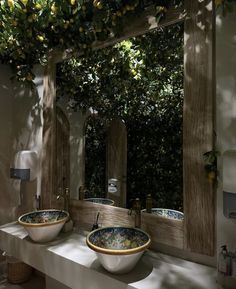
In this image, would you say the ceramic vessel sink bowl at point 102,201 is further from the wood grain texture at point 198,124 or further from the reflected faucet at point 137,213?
the wood grain texture at point 198,124

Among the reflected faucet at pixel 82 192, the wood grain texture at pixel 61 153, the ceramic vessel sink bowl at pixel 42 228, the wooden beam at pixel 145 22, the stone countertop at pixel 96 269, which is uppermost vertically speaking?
the wooden beam at pixel 145 22

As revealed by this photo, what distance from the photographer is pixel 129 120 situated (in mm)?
1870

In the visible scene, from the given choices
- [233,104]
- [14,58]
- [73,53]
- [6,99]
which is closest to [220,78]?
[233,104]

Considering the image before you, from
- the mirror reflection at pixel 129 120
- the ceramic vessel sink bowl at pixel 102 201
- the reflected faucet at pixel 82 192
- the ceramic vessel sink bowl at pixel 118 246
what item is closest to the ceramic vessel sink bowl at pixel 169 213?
the mirror reflection at pixel 129 120

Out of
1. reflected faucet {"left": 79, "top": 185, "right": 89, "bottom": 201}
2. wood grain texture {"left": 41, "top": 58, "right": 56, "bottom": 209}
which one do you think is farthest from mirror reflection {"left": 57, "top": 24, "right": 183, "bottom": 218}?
wood grain texture {"left": 41, "top": 58, "right": 56, "bottom": 209}

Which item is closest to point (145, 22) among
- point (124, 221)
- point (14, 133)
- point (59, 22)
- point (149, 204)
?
point (59, 22)

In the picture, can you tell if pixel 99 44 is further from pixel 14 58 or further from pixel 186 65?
pixel 14 58

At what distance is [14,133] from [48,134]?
27.5 inches

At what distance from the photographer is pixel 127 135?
1878mm

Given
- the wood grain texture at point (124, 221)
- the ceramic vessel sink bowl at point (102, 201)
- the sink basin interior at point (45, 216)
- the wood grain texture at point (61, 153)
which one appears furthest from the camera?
the wood grain texture at point (61, 153)

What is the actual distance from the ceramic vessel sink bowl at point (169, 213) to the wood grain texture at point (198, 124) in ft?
0.22

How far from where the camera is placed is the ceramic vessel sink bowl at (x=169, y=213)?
160 cm

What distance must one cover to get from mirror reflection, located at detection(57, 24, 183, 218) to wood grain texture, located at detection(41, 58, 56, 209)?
0.13 meters

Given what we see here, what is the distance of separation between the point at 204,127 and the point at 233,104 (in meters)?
0.19
